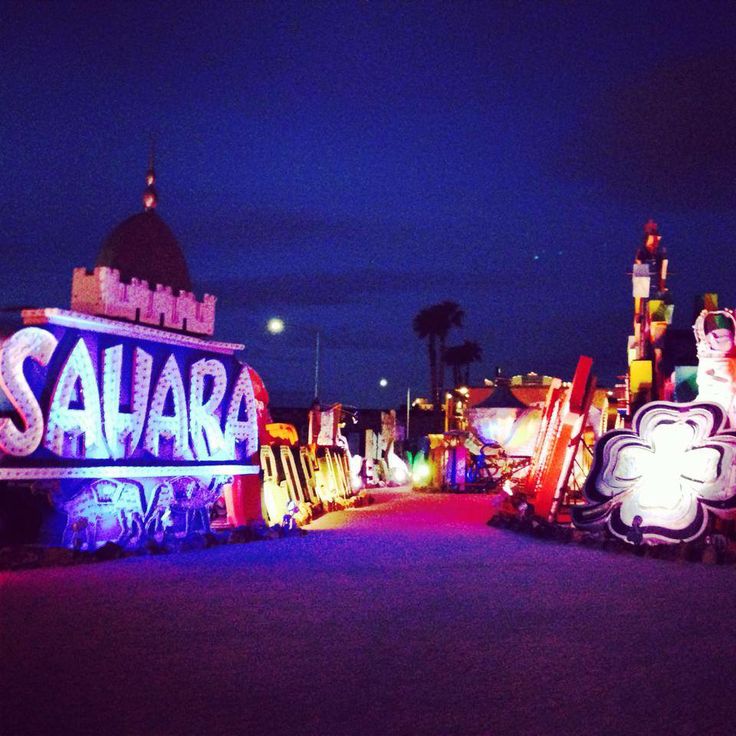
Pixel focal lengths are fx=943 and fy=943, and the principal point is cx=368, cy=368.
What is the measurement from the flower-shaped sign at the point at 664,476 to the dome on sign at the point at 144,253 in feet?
27.9

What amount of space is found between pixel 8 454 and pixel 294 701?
A: 7.69 metres

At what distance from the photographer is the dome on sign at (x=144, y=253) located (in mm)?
16047

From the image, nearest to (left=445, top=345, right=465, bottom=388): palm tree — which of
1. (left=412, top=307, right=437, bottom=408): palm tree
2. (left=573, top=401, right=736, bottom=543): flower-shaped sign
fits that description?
(left=412, top=307, right=437, bottom=408): palm tree

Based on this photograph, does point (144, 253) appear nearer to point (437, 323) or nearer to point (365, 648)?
point (365, 648)

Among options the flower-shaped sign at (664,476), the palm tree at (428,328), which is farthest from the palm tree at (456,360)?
the flower-shaped sign at (664,476)

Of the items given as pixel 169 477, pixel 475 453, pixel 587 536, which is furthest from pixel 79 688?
pixel 475 453

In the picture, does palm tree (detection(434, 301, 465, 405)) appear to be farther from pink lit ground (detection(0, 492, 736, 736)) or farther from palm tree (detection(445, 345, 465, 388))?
pink lit ground (detection(0, 492, 736, 736))

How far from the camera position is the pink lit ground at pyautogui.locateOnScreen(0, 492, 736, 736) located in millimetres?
5801

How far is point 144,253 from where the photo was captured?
16172 mm

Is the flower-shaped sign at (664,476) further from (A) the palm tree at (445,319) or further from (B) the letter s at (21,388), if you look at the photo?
(A) the palm tree at (445,319)

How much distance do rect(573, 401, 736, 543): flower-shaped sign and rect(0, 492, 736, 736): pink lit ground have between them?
260cm

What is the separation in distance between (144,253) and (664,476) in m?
9.89

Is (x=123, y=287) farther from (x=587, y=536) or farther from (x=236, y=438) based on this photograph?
(x=587, y=536)

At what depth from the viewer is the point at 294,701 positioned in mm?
6105
